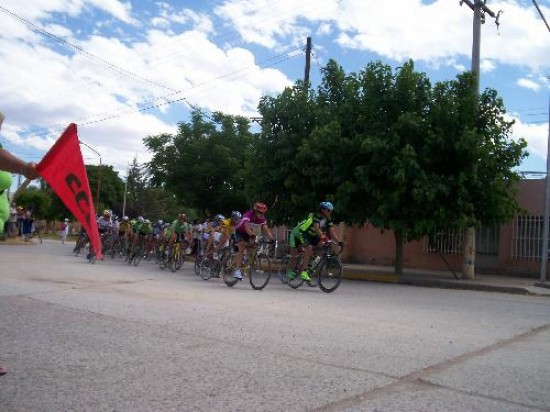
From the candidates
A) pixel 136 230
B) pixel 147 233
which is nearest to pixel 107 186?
pixel 136 230

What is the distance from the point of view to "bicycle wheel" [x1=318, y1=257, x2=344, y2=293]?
40.5ft

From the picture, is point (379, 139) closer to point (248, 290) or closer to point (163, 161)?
point (248, 290)

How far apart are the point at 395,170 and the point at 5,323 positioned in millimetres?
10941

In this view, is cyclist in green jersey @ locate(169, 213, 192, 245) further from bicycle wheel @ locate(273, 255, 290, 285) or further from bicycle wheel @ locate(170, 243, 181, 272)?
bicycle wheel @ locate(273, 255, 290, 285)

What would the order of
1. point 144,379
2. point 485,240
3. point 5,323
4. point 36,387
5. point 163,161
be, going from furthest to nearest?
point 163,161 < point 485,240 < point 5,323 < point 144,379 < point 36,387

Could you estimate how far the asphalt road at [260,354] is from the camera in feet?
14.4

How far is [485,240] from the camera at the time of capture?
21.0m

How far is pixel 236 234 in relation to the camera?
1290 centimetres

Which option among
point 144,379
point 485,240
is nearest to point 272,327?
point 144,379

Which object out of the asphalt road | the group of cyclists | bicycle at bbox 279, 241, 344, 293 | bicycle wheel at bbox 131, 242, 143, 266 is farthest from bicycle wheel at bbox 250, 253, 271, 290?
bicycle wheel at bbox 131, 242, 143, 266

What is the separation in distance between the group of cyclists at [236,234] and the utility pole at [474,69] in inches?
210

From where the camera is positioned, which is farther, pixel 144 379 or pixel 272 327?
pixel 272 327

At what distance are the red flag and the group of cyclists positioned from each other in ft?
25.8

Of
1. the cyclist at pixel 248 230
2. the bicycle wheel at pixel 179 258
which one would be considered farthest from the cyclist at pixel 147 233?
the cyclist at pixel 248 230
